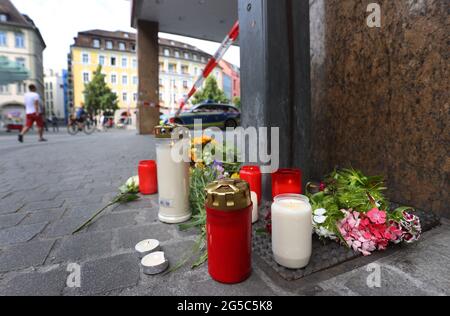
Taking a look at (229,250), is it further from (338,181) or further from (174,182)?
(338,181)

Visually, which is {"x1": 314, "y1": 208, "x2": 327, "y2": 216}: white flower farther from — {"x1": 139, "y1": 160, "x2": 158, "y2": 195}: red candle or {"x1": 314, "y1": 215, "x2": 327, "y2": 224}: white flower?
{"x1": 139, "y1": 160, "x2": 158, "y2": 195}: red candle

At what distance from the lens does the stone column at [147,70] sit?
930 cm

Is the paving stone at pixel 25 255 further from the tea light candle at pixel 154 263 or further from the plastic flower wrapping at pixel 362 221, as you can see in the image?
the plastic flower wrapping at pixel 362 221

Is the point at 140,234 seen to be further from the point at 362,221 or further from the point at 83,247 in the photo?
the point at 362,221

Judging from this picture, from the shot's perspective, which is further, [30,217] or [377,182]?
[30,217]

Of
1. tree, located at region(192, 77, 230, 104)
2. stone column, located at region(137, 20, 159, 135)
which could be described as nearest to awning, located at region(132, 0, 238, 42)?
stone column, located at region(137, 20, 159, 135)

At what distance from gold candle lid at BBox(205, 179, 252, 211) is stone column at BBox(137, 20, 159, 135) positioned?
9.01 m

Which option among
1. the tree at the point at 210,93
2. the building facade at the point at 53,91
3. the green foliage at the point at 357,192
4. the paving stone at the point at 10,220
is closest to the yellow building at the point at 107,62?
the tree at the point at 210,93

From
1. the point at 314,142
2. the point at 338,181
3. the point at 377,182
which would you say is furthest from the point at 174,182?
the point at 314,142

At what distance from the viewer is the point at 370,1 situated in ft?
6.10

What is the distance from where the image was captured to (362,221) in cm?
125

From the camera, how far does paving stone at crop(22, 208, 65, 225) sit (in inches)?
69.2
